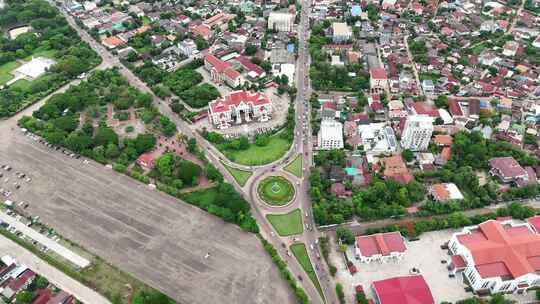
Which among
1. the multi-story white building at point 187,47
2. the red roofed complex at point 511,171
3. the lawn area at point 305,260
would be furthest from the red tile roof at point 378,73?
the lawn area at point 305,260

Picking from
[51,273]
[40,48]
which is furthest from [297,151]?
[40,48]

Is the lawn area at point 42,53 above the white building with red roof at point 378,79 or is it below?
below

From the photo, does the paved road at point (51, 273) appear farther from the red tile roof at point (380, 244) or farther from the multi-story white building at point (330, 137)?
the multi-story white building at point (330, 137)

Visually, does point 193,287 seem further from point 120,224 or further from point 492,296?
point 492,296

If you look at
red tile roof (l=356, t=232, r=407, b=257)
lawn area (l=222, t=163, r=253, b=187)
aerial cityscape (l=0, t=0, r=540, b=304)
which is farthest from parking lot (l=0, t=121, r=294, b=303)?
red tile roof (l=356, t=232, r=407, b=257)

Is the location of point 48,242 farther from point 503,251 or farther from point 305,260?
point 503,251

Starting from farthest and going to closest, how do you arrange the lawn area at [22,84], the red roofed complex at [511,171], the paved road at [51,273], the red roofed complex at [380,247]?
the lawn area at [22,84] → the red roofed complex at [511,171] → the red roofed complex at [380,247] → the paved road at [51,273]

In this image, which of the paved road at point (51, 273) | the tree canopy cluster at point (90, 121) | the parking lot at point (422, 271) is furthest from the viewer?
the tree canopy cluster at point (90, 121)
